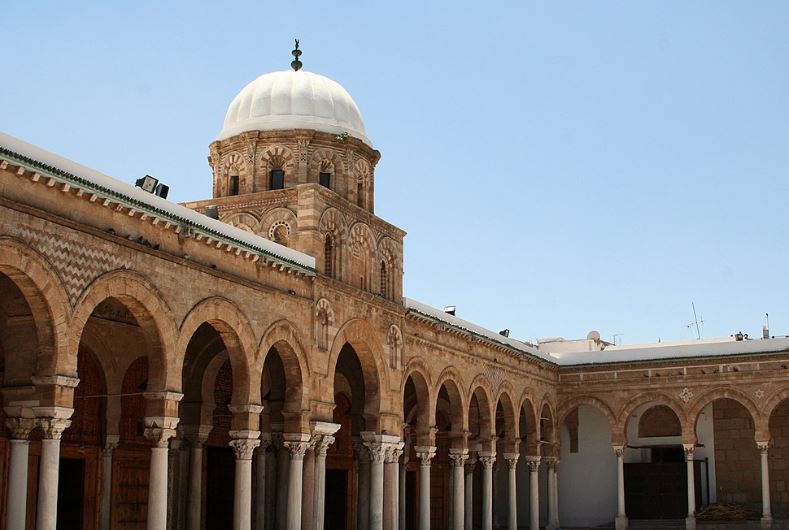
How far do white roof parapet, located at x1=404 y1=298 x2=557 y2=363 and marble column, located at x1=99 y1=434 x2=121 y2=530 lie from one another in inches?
274

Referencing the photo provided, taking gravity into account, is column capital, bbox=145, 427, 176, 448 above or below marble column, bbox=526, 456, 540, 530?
above

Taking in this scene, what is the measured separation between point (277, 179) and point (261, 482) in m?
6.15

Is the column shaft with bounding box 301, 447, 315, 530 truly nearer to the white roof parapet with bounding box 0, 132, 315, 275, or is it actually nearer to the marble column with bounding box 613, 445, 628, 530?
the white roof parapet with bounding box 0, 132, 315, 275

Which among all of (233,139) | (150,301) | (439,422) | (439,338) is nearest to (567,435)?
(439,422)

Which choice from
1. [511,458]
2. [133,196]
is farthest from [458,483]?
[133,196]

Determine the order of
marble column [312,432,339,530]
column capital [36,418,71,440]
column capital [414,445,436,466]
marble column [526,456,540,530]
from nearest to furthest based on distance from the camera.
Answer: column capital [36,418,71,440] → marble column [312,432,339,530] → column capital [414,445,436,466] → marble column [526,456,540,530]

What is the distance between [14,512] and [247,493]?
492 centimetres

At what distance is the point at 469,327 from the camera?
26234 millimetres

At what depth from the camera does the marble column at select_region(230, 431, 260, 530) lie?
16.9 meters

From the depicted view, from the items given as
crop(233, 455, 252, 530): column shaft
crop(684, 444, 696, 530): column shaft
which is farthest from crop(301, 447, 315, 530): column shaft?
crop(684, 444, 696, 530): column shaft

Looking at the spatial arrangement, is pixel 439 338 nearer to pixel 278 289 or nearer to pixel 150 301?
pixel 278 289

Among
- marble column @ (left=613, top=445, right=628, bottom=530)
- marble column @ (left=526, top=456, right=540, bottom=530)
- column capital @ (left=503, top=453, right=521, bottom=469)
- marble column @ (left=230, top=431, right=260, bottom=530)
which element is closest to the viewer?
marble column @ (left=230, top=431, right=260, bottom=530)

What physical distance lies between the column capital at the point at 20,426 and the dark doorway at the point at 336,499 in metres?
12.3

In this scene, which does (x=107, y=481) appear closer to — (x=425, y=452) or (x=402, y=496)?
(x=425, y=452)
